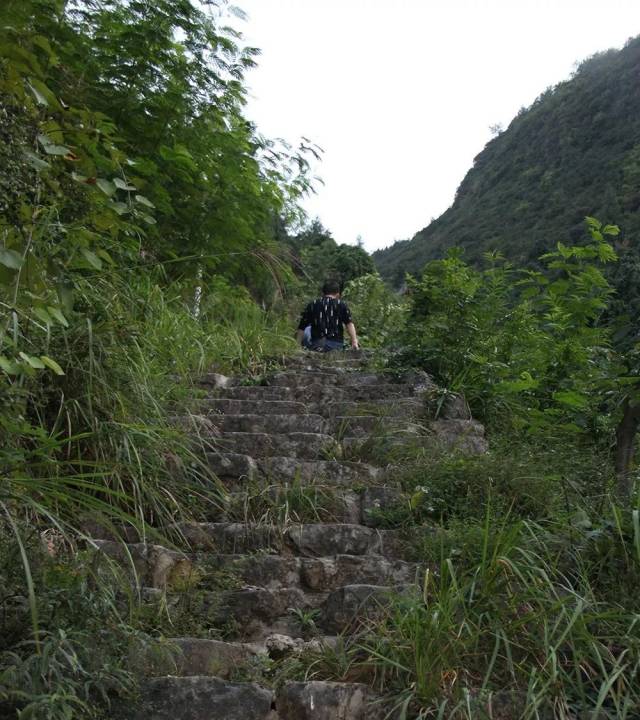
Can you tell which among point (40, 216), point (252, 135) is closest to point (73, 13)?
point (252, 135)

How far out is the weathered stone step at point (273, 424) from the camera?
16.8 feet

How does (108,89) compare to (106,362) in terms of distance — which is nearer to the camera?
(106,362)


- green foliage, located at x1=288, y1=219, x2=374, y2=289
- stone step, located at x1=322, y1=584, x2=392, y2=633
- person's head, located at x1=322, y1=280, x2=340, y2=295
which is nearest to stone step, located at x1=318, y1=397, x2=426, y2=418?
stone step, located at x1=322, y1=584, x2=392, y2=633

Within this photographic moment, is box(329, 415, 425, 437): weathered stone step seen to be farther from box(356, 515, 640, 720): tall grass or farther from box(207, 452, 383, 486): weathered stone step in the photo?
box(356, 515, 640, 720): tall grass

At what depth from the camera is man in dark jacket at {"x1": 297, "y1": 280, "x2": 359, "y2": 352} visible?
8.23 meters

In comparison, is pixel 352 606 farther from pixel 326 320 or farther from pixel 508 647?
pixel 326 320

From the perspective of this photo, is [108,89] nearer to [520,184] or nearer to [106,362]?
[106,362]

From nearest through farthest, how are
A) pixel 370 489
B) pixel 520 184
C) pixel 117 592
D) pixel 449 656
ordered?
pixel 449 656, pixel 117 592, pixel 370 489, pixel 520 184

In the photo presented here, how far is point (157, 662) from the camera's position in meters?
2.57

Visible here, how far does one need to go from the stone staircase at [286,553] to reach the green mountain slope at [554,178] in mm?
20938

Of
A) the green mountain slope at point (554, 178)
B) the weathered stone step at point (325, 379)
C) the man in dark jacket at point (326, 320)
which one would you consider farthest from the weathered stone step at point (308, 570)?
the green mountain slope at point (554, 178)

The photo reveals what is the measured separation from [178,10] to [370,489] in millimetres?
4418

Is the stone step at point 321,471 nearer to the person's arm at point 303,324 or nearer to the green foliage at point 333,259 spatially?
the person's arm at point 303,324

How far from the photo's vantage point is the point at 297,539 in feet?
11.8
